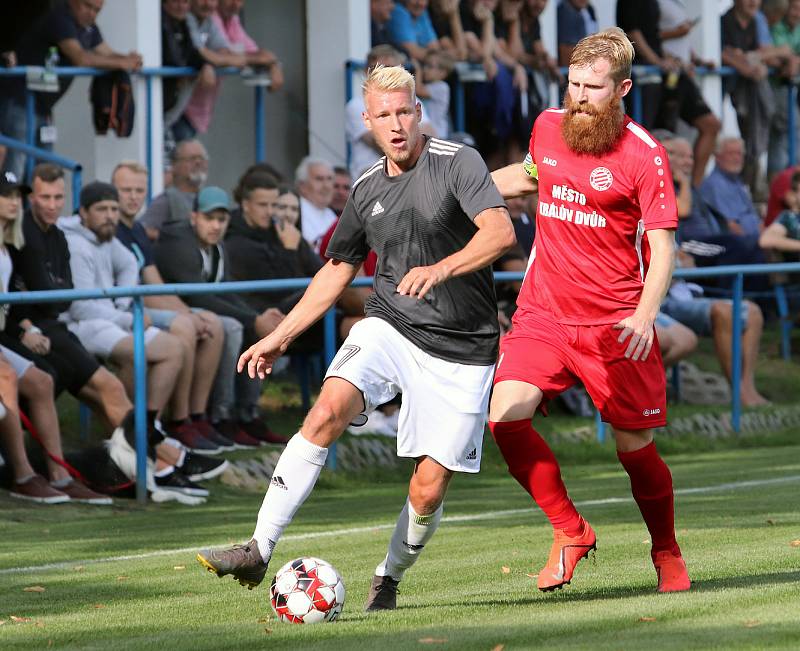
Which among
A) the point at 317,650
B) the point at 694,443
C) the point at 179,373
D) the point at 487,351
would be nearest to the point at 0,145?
the point at 179,373

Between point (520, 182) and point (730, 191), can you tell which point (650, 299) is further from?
point (730, 191)

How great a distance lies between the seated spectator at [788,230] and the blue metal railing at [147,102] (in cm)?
491

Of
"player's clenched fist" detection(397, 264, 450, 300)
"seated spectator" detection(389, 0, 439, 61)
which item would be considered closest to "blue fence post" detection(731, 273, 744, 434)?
"seated spectator" detection(389, 0, 439, 61)

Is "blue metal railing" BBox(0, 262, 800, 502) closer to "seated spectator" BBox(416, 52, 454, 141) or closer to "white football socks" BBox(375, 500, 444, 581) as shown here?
"seated spectator" BBox(416, 52, 454, 141)

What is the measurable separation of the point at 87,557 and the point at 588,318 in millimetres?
3174

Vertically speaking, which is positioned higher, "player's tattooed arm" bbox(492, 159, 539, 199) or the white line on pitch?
"player's tattooed arm" bbox(492, 159, 539, 199)

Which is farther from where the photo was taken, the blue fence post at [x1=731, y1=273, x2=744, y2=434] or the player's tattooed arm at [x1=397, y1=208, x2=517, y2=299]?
the blue fence post at [x1=731, y1=273, x2=744, y2=434]

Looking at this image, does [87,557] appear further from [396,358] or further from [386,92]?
[386,92]

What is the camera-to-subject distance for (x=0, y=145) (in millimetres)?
12938

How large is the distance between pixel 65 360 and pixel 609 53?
206 inches

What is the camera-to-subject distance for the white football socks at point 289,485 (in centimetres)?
650

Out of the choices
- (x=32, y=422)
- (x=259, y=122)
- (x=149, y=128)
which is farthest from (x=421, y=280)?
(x=259, y=122)

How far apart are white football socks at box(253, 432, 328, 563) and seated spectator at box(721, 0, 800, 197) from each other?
1510cm

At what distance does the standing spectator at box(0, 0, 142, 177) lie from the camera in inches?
545
